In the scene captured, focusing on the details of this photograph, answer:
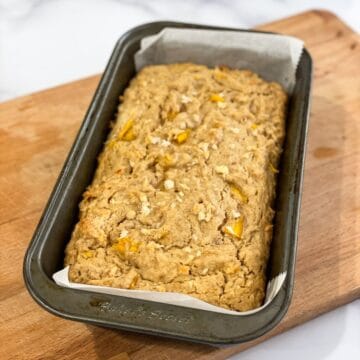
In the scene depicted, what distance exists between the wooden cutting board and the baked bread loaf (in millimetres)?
204

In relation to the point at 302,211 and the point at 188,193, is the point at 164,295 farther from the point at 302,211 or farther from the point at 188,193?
the point at 302,211

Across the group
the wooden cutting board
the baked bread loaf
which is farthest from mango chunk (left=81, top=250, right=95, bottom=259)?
the wooden cutting board

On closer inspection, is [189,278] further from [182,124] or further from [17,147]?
[17,147]

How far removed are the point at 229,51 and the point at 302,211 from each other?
1.93ft

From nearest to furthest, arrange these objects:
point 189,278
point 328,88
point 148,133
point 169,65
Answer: point 189,278, point 148,133, point 169,65, point 328,88

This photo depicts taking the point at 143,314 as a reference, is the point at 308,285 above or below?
below

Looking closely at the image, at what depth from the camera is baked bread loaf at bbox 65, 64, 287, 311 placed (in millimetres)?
1459

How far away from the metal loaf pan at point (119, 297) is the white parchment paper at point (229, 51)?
0.19 ft

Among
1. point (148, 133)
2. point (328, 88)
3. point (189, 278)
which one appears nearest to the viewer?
point (189, 278)

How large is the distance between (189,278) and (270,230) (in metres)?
0.28

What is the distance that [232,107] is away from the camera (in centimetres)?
183

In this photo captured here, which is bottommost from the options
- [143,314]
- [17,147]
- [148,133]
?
[17,147]

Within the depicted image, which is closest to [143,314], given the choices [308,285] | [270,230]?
[270,230]

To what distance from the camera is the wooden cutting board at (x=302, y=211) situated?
1.55 meters
